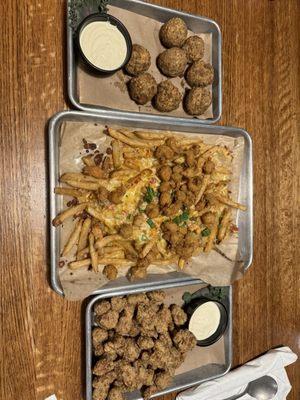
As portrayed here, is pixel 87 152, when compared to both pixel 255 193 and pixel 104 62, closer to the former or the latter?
pixel 104 62

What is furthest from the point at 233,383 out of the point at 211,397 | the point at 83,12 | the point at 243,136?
the point at 83,12

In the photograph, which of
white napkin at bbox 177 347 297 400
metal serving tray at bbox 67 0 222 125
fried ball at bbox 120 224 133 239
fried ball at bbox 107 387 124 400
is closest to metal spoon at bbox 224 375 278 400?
white napkin at bbox 177 347 297 400

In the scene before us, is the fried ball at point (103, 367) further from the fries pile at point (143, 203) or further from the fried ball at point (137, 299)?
the fries pile at point (143, 203)

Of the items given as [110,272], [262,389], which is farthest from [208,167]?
[262,389]

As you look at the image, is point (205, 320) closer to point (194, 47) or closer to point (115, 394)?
point (115, 394)

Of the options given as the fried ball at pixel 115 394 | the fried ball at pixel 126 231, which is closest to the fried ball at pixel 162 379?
the fried ball at pixel 115 394
